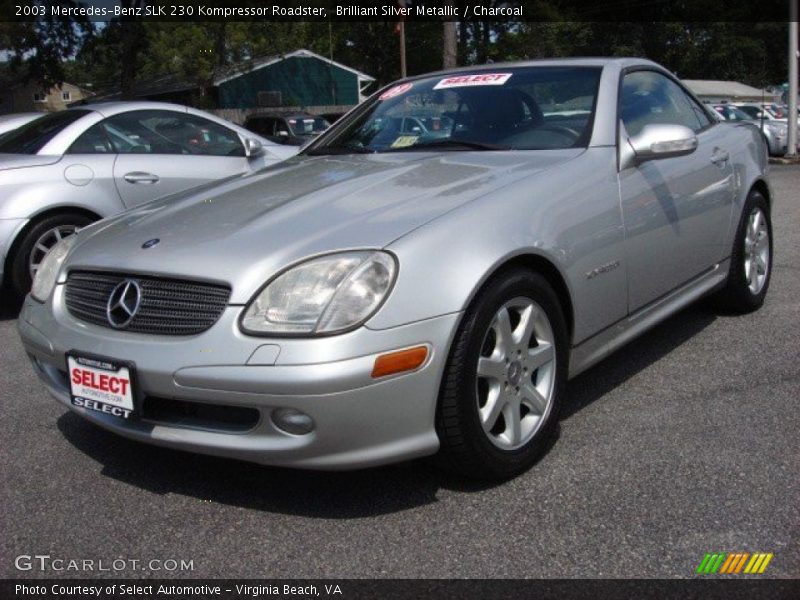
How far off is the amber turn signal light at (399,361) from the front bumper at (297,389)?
18 millimetres

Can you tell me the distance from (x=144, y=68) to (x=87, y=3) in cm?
1465

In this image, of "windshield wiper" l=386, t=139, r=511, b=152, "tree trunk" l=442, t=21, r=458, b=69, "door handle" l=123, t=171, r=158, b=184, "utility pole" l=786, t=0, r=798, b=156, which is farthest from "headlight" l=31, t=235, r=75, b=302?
"tree trunk" l=442, t=21, r=458, b=69

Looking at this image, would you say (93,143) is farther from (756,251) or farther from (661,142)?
(756,251)

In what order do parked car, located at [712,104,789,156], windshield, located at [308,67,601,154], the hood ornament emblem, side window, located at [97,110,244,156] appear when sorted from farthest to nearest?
parked car, located at [712,104,789,156]
side window, located at [97,110,244,156]
windshield, located at [308,67,601,154]
the hood ornament emblem

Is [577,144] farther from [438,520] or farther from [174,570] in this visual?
[174,570]

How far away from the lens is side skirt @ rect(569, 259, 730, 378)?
3271mm

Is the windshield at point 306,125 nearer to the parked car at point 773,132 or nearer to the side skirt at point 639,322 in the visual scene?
the parked car at point 773,132

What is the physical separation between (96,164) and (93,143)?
0.18m

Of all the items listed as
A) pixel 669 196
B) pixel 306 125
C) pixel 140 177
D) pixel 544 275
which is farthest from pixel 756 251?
pixel 306 125

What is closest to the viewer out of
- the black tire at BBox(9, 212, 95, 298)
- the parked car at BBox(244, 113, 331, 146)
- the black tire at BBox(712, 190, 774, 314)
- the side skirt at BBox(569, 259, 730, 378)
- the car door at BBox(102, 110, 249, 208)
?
the side skirt at BBox(569, 259, 730, 378)

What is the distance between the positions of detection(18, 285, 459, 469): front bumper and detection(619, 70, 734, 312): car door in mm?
1257

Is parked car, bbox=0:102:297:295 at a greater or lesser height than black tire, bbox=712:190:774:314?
greater

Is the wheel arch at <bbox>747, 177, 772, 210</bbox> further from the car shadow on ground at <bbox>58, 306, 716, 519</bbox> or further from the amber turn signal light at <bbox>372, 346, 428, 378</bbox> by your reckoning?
the amber turn signal light at <bbox>372, 346, 428, 378</bbox>

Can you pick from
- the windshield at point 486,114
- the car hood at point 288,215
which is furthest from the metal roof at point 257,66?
the car hood at point 288,215
